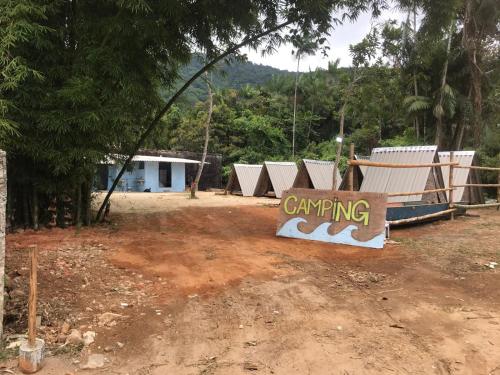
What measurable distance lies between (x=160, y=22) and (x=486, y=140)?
1868 centimetres

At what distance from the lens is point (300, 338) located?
140 inches

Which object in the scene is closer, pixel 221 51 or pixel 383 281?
pixel 383 281

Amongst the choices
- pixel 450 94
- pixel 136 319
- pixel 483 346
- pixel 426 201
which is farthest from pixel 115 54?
pixel 450 94

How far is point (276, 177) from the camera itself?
1969 centimetres

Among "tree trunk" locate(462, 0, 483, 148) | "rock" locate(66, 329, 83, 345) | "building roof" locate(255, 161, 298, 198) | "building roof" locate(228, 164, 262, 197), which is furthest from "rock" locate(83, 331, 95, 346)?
"tree trunk" locate(462, 0, 483, 148)

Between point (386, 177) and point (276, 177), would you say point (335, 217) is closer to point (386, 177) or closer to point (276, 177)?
point (386, 177)

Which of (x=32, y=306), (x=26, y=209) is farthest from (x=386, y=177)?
(x=32, y=306)

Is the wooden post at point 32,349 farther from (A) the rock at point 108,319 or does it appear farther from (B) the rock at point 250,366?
(B) the rock at point 250,366

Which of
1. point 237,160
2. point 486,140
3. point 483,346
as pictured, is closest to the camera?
point 483,346

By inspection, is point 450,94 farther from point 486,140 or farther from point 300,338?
point 300,338

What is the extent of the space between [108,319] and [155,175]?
21119 mm

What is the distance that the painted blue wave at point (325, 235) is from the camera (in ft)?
22.7

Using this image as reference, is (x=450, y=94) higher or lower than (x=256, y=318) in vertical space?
higher

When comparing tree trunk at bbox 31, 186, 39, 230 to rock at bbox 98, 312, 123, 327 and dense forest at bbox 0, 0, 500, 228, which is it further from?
rock at bbox 98, 312, 123, 327
